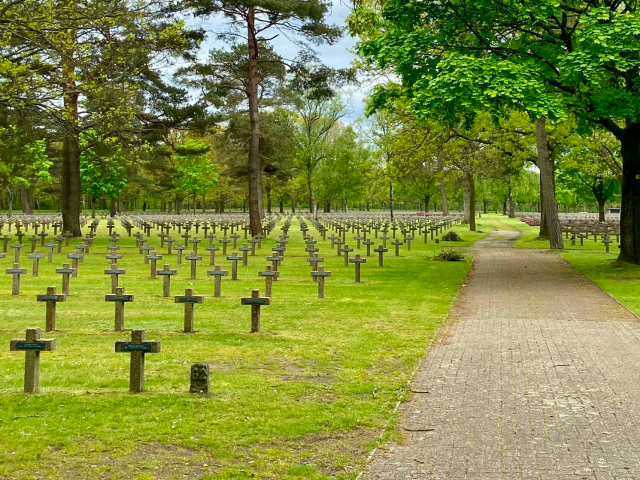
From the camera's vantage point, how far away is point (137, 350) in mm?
7066

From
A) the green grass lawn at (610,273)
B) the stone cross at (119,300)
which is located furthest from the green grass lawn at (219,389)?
the green grass lawn at (610,273)

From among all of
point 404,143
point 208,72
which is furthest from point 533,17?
point 208,72

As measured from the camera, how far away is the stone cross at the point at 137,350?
7055 millimetres

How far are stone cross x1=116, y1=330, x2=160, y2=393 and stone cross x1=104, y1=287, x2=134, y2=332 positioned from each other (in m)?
3.53

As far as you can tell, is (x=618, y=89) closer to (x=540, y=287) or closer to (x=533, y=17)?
(x=533, y=17)

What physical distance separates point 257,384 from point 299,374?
2.38ft

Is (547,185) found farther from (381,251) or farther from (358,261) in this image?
(358,261)

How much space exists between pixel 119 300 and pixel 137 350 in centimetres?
382

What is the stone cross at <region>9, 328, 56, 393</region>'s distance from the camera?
6.95 metres

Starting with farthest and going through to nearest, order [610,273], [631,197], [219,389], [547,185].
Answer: [547,185], [631,197], [610,273], [219,389]

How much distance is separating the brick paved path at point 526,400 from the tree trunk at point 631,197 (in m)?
7.68

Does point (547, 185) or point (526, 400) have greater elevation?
point (547, 185)

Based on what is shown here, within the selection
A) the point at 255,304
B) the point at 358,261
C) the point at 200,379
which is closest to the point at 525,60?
the point at 358,261

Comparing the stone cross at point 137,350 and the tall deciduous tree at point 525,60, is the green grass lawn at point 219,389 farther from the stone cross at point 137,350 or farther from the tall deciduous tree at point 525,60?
the tall deciduous tree at point 525,60
